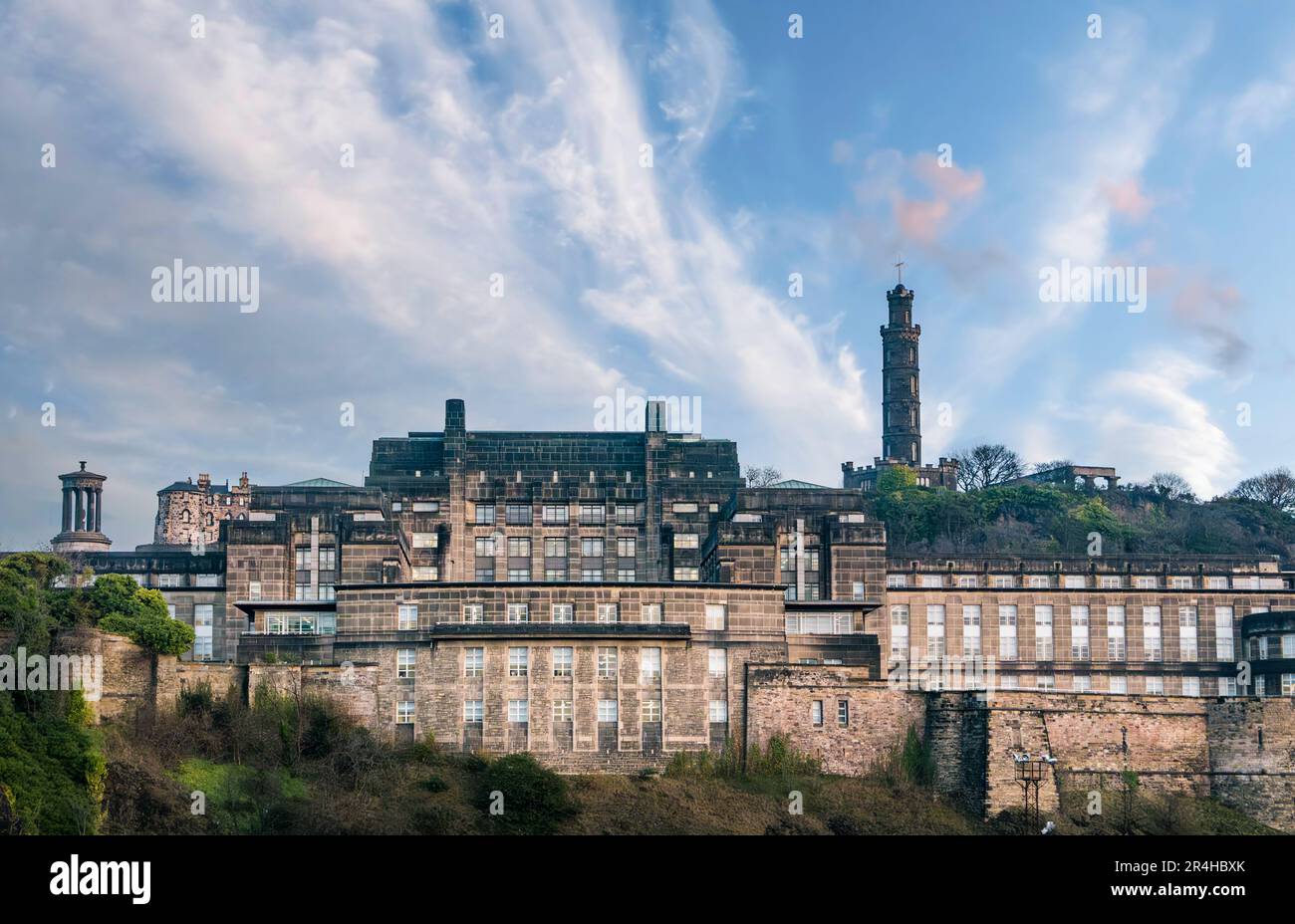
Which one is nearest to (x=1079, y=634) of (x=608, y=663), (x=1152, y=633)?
(x=1152, y=633)

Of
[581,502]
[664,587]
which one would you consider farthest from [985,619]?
[664,587]

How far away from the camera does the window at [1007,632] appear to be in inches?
4166

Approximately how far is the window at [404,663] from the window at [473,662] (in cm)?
253

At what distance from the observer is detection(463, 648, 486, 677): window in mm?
78500

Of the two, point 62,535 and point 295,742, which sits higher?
point 62,535

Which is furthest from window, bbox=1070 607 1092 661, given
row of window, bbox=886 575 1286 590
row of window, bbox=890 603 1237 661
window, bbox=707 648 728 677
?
window, bbox=707 648 728 677

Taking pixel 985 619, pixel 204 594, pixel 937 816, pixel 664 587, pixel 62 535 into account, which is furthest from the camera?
pixel 62 535

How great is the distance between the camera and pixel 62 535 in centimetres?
14850

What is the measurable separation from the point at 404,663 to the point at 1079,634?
4575 cm

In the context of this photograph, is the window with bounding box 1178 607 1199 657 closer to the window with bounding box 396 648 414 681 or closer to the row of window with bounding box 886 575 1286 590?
the row of window with bounding box 886 575 1286 590
